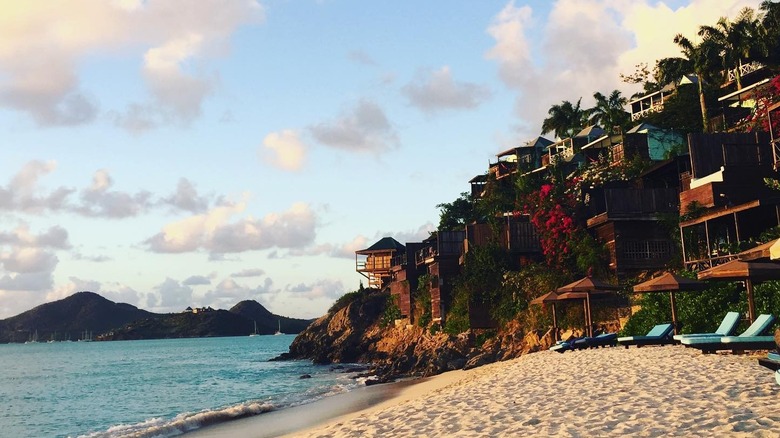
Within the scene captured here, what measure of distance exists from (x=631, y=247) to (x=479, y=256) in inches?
378

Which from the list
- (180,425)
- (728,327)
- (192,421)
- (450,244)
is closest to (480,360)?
(450,244)

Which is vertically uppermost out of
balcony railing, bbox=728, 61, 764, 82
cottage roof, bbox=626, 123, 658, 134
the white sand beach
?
balcony railing, bbox=728, 61, 764, 82

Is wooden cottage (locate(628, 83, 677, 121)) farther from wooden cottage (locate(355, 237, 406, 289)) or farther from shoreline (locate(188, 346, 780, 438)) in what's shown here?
shoreline (locate(188, 346, 780, 438))

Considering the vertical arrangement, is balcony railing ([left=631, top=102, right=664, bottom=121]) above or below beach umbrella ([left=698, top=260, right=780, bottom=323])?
above

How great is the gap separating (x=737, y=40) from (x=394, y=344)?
31969mm

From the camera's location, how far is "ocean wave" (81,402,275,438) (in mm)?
21120

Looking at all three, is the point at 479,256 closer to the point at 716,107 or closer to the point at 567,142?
the point at 716,107

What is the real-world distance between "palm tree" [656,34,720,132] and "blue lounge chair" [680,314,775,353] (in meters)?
30.6

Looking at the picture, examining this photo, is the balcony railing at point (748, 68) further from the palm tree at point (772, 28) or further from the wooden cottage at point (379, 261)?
the wooden cottage at point (379, 261)

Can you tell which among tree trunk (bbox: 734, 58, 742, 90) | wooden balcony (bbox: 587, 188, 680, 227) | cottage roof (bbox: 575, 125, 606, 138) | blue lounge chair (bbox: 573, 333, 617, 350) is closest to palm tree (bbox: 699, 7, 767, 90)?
tree trunk (bbox: 734, 58, 742, 90)

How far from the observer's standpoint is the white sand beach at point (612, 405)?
8484mm

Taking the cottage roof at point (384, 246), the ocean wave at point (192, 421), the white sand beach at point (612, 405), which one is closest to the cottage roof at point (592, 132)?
the cottage roof at point (384, 246)

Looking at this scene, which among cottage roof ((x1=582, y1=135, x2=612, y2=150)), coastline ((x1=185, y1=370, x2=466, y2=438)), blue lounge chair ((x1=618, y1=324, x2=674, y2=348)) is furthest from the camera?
cottage roof ((x1=582, y1=135, x2=612, y2=150))

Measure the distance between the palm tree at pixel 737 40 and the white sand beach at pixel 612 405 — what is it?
126 feet
